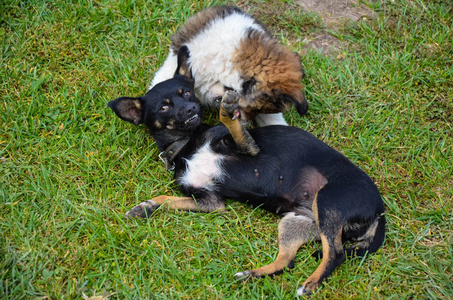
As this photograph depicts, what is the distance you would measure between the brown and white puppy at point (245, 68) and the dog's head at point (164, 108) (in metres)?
0.30

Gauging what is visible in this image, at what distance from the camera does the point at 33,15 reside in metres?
5.00

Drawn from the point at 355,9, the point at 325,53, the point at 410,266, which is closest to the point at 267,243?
the point at 410,266

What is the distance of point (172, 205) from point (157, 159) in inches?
26.7

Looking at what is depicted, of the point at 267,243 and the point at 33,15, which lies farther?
the point at 33,15

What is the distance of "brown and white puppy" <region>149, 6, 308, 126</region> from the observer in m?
3.93

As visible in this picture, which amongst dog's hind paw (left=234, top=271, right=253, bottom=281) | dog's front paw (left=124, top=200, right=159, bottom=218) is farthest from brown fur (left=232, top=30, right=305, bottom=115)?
dog's hind paw (left=234, top=271, right=253, bottom=281)

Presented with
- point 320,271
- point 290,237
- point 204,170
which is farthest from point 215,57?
point 320,271

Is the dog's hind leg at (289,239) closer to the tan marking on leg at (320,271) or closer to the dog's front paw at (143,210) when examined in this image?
the tan marking on leg at (320,271)

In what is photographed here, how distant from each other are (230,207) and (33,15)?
10.7 ft

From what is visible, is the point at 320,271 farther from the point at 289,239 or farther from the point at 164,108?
the point at 164,108

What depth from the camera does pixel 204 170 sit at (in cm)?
386

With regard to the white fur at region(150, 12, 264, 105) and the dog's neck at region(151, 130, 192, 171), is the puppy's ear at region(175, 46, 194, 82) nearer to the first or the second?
the white fur at region(150, 12, 264, 105)

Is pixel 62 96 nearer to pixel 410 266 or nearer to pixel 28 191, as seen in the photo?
pixel 28 191

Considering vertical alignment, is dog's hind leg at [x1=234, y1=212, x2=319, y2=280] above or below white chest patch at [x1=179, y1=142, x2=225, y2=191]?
below
